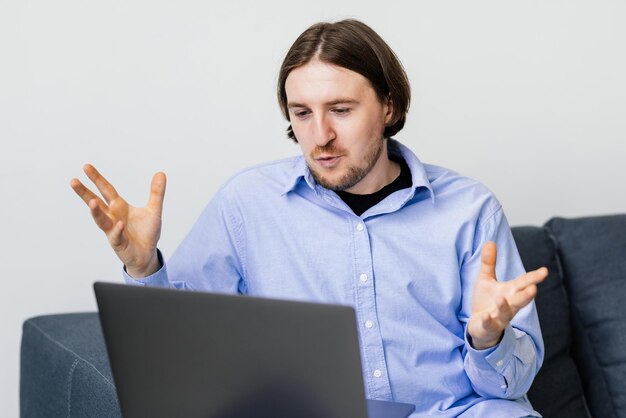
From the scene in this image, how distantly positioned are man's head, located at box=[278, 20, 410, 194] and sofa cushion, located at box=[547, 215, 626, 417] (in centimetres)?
70

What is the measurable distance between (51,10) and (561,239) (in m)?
1.37

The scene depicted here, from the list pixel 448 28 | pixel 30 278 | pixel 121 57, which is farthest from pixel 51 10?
pixel 448 28

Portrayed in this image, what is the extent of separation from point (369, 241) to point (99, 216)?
570 millimetres

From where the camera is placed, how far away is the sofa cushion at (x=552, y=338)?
2.32 meters

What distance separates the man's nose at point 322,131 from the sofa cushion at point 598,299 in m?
0.83

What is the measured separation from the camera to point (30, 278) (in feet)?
7.97

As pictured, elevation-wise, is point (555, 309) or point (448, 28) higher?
point (448, 28)

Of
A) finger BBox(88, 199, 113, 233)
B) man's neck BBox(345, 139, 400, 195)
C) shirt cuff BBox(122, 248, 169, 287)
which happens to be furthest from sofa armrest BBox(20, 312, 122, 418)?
man's neck BBox(345, 139, 400, 195)

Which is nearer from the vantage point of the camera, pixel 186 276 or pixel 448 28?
pixel 186 276

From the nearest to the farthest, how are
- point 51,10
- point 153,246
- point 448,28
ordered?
point 153,246
point 51,10
point 448,28

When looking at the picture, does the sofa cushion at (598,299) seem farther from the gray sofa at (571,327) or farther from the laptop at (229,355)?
the laptop at (229,355)

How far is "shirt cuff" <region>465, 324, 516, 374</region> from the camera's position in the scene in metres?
1.69

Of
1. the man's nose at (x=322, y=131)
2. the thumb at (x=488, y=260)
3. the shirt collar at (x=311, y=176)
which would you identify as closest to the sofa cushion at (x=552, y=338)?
the shirt collar at (x=311, y=176)

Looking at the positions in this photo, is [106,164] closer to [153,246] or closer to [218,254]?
[218,254]
